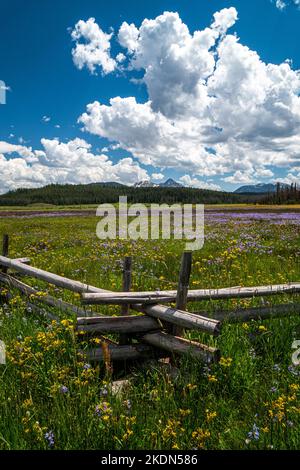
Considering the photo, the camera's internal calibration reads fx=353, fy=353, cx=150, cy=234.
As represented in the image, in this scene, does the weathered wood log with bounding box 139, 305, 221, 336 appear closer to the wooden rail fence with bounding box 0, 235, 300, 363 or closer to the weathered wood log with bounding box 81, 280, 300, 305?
the wooden rail fence with bounding box 0, 235, 300, 363

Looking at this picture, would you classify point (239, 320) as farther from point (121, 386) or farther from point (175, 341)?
point (121, 386)

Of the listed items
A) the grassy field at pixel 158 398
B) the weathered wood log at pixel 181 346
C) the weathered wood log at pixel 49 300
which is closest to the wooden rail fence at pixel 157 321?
the weathered wood log at pixel 181 346

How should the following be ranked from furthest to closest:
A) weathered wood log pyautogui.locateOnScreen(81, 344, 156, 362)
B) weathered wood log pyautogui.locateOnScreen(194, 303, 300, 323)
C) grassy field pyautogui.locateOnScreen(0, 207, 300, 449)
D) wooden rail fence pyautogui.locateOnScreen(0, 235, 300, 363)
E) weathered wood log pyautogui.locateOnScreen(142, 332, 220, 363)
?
weathered wood log pyautogui.locateOnScreen(194, 303, 300, 323) < weathered wood log pyautogui.locateOnScreen(81, 344, 156, 362) < wooden rail fence pyautogui.locateOnScreen(0, 235, 300, 363) < weathered wood log pyautogui.locateOnScreen(142, 332, 220, 363) < grassy field pyautogui.locateOnScreen(0, 207, 300, 449)

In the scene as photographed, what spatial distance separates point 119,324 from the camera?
5148mm

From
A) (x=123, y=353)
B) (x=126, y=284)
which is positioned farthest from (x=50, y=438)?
(x=126, y=284)

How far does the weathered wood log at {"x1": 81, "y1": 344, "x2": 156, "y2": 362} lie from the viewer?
5.01m

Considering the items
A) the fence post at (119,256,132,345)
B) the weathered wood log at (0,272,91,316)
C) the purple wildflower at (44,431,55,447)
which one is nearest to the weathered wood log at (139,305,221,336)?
the fence post at (119,256,132,345)

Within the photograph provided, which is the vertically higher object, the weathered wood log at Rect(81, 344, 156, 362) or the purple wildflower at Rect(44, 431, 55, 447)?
the weathered wood log at Rect(81, 344, 156, 362)

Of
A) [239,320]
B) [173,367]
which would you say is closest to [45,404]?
[173,367]

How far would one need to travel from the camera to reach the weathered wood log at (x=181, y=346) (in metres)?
4.50

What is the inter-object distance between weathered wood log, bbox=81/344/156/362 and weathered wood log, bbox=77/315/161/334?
230 millimetres
